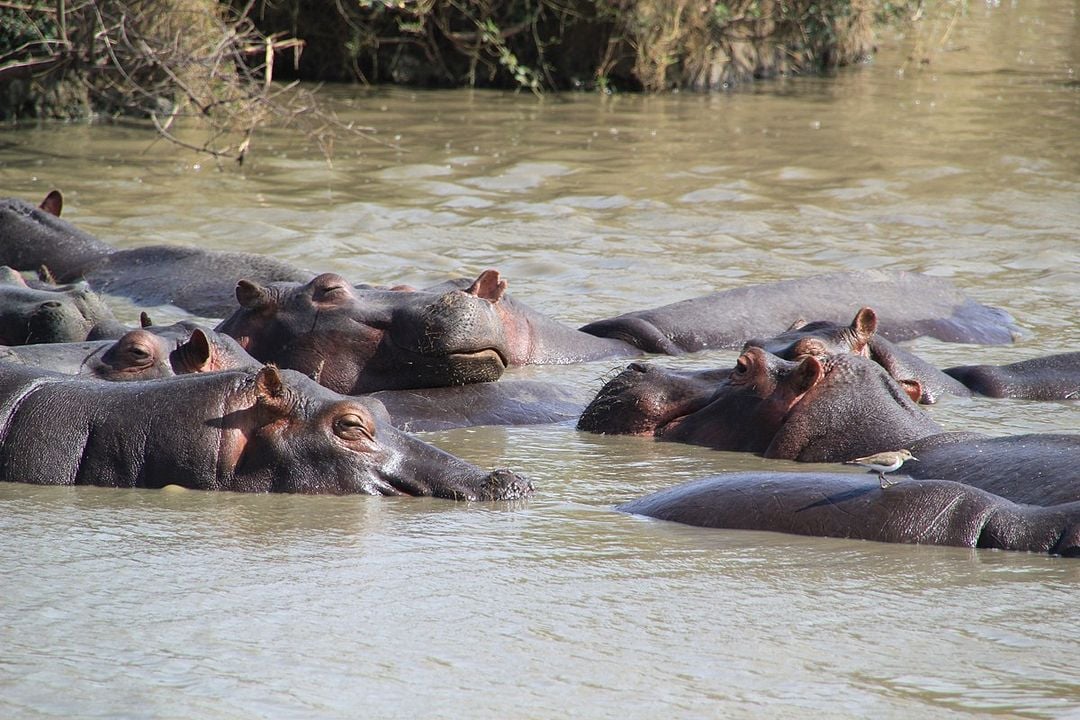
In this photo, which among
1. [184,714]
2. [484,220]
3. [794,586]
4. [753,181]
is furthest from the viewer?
[753,181]

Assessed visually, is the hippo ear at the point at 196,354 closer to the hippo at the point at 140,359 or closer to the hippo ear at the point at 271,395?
the hippo at the point at 140,359

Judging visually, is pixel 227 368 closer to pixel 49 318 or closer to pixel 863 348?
pixel 49 318

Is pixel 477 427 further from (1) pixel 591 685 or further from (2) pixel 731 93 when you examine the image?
(2) pixel 731 93

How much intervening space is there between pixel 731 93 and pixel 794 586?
14.6m

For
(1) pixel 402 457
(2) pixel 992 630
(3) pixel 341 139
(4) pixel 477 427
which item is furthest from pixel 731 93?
(2) pixel 992 630

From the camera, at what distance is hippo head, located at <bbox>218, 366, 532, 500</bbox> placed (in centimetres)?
461

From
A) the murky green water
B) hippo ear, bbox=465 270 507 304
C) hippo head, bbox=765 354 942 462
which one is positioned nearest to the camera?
the murky green water

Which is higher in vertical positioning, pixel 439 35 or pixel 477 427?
pixel 439 35

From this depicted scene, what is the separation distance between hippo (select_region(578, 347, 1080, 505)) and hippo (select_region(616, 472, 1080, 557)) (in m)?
0.39

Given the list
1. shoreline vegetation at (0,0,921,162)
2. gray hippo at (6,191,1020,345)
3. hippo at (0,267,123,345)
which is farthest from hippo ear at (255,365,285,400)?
shoreline vegetation at (0,0,921,162)

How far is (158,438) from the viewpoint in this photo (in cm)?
462

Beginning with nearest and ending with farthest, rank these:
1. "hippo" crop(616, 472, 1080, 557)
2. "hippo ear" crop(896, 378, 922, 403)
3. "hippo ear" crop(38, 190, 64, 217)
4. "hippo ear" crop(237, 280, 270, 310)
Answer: "hippo" crop(616, 472, 1080, 557) → "hippo ear" crop(896, 378, 922, 403) → "hippo ear" crop(237, 280, 270, 310) → "hippo ear" crop(38, 190, 64, 217)

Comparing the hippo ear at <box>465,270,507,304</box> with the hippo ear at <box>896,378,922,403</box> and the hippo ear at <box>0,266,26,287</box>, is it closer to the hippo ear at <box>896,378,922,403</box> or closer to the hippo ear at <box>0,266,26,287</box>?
the hippo ear at <box>896,378,922,403</box>

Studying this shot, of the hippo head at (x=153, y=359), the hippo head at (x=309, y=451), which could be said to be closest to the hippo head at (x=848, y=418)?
the hippo head at (x=309, y=451)
